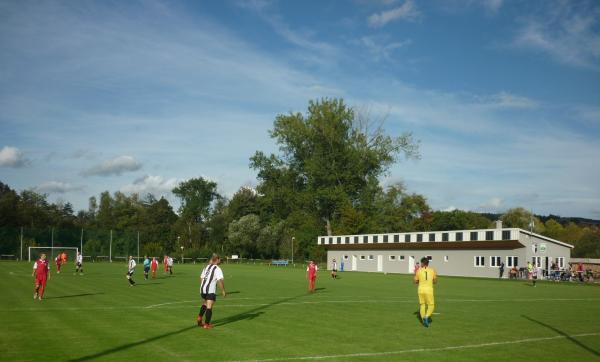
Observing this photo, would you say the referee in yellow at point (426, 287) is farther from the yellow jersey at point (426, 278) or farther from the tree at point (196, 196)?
the tree at point (196, 196)

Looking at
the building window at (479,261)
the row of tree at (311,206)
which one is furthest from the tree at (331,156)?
the building window at (479,261)

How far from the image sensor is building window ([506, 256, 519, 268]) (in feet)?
165

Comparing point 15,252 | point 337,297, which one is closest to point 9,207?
point 15,252

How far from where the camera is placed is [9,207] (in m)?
105

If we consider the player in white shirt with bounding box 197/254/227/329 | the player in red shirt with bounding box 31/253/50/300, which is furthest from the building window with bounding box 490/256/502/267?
the player in white shirt with bounding box 197/254/227/329

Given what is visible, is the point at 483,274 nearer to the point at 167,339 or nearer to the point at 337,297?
the point at 337,297

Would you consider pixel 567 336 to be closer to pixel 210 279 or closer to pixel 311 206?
pixel 210 279

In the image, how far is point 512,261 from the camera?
50.7 metres

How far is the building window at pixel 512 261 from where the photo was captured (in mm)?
50344

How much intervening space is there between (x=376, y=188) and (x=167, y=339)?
76407 millimetres

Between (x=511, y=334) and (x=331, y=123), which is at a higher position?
(x=331, y=123)

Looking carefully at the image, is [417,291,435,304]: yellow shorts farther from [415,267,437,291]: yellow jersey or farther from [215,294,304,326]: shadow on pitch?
[215,294,304,326]: shadow on pitch

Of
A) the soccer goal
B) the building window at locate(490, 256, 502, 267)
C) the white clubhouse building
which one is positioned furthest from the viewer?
the soccer goal

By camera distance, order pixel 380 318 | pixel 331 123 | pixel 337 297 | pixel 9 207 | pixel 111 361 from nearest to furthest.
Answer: pixel 111 361 → pixel 380 318 → pixel 337 297 → pixel 331 123 → pixel 9 207
